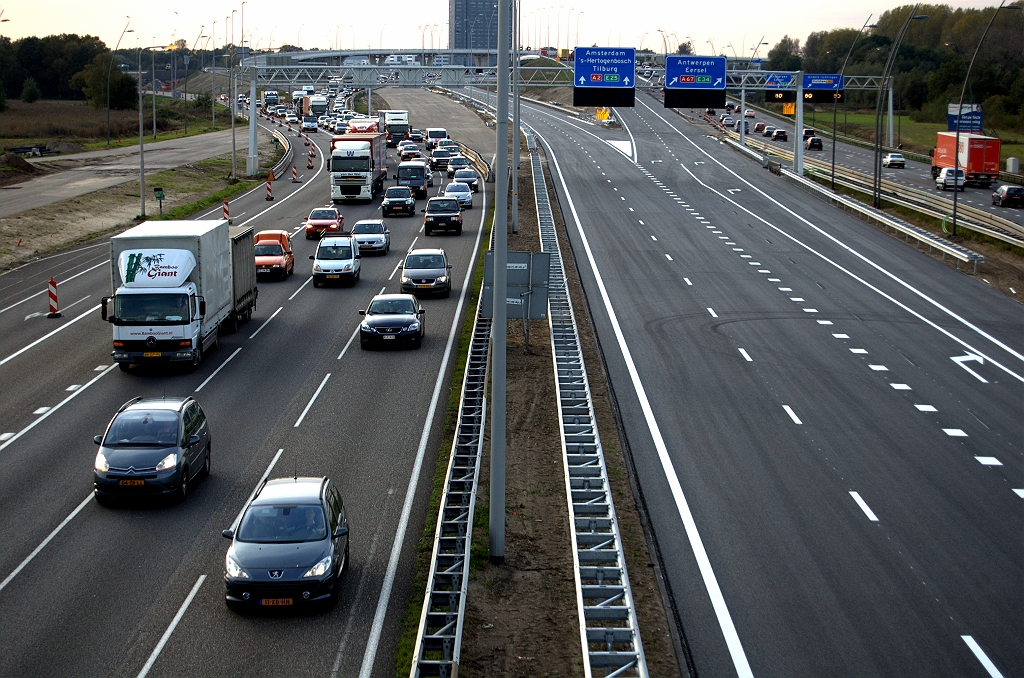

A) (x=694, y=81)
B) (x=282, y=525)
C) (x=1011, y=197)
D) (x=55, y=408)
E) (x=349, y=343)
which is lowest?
(x=55, y=408)

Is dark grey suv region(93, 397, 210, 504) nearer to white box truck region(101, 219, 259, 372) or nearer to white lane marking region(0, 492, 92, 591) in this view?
white lane marking region(0, 492, 92, 591)

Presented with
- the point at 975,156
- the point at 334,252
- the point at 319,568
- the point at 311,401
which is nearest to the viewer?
the point at 319,568

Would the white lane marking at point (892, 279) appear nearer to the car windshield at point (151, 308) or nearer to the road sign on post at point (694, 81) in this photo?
the road sign on post at point (694, 81)

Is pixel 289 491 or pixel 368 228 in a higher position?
pixel 368 228

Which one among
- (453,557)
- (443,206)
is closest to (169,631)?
(453,557)

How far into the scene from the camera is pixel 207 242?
2912 cm

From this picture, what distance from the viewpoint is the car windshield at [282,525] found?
1495 centimetres

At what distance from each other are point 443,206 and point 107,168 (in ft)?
128

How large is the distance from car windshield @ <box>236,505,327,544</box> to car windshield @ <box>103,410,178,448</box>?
4181 mm

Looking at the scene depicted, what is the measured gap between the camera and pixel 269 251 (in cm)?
4278

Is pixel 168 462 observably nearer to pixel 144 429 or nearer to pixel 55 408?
pixel 144 429

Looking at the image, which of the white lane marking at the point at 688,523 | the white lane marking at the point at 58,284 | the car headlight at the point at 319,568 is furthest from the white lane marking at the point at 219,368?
the car headlight at the point at 319,568

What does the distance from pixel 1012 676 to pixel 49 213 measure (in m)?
53.3

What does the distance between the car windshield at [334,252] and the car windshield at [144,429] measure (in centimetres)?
2182
